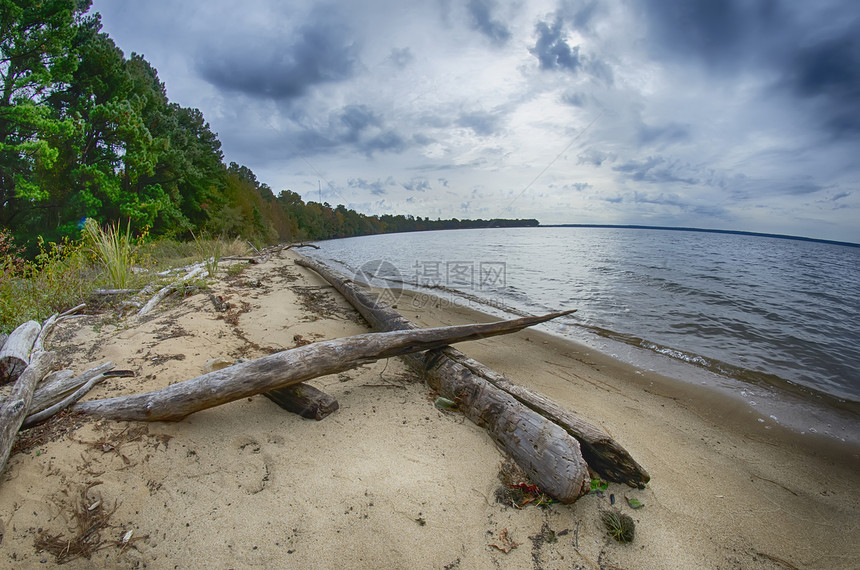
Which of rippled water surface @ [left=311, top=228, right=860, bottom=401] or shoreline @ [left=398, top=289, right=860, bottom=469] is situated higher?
rippled water surface @ [left=311, top=228, right=860, bottom=401]

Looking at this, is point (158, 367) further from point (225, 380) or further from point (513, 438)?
point (513, 438)

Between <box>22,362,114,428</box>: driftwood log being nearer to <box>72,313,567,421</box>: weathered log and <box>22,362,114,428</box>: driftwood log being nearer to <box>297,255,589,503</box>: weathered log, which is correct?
<box>72,313,567,421</box>: weathered log

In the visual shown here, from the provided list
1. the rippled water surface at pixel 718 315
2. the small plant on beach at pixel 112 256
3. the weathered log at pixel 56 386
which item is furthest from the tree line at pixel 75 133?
the rippled water surface at pixel 718 315

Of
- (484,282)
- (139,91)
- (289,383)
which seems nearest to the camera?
(289,383)

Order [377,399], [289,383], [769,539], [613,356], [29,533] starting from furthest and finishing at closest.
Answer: [613,356] → [377,399] → [289,383] → [769,539] → [29,533]

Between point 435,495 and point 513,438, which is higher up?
point 513,438

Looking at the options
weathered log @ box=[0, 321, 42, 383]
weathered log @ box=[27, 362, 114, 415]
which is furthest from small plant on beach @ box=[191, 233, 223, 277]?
weathered log @ box=[27, 362, 114, 415]

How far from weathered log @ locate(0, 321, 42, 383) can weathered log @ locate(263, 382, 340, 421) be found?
7.73 feet

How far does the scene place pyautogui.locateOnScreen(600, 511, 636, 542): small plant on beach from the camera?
202 centimetres

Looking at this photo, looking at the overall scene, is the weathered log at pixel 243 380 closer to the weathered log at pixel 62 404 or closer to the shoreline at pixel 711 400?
the weathered log at pixel 62 404

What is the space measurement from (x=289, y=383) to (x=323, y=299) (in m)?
5.51

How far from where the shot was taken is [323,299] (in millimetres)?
8227

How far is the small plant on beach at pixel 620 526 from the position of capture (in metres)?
2.02

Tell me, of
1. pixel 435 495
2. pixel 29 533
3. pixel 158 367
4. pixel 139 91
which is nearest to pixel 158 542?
pixel 29 533
